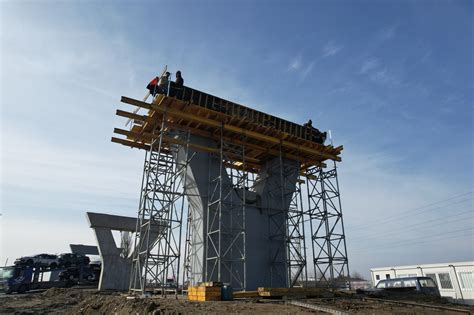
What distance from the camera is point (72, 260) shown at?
3038 cm

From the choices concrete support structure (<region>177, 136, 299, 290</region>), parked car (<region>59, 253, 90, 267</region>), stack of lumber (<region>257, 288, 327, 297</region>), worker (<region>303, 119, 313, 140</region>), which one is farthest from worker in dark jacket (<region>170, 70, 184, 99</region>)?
parked car (<region>59, 253, 90, 267</region>)

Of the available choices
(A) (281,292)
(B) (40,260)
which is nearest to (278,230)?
(A) (281,292)

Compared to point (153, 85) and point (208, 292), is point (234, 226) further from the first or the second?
point (153, 85)

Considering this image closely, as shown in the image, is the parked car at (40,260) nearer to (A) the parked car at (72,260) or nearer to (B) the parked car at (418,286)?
(A) the parked car at (72,260)

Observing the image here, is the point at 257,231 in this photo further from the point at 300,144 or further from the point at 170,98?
the point at 170,98

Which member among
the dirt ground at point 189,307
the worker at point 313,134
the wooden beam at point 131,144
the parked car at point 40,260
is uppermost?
the worker at point 313,134

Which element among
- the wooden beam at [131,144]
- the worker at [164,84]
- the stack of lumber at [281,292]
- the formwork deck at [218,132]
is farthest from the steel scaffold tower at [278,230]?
the wooden beam at [131,144]

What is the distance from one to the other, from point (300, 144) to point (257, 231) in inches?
291

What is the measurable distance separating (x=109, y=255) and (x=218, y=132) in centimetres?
1482

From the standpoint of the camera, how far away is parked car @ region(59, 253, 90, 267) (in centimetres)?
3016

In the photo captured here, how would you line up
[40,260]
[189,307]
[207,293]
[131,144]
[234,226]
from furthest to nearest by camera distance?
[40,260], [131,144], [234,226], [207,293], [189,307]

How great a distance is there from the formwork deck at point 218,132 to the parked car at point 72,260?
1680 cm

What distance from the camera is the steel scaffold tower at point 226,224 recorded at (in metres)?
18.2

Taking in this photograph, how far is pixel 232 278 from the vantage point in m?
19.0
